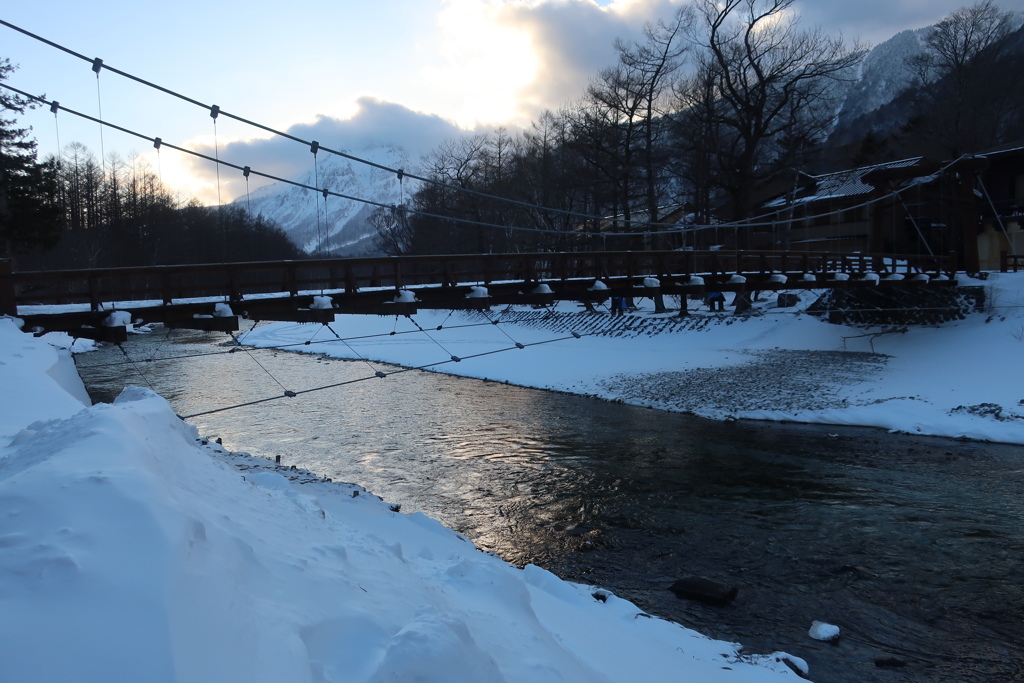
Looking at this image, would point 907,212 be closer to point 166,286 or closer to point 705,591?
point 705,591

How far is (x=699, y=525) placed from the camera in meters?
8.95

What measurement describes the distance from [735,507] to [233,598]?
26.9ft

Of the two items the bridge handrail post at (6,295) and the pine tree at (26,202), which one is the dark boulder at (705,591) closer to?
the bridge handrail post at (6,295)

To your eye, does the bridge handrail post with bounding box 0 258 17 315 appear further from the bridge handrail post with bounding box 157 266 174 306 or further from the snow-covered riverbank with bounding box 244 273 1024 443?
the snow-covered riverbank with bounding box 244 273 1024 443

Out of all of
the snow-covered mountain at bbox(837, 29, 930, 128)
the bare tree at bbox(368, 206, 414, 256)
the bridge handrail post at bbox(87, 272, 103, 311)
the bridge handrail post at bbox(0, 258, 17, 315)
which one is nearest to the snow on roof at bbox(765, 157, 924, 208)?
the bare tree at bbox(368, 206, 414, 256)

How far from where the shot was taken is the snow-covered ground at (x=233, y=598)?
2.44 m

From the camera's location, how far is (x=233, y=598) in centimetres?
297

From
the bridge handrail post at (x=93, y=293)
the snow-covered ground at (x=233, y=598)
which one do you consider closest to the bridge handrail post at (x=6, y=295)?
the bridge handrail post at (x=93, y=293)

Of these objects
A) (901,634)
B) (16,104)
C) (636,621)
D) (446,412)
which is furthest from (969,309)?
(16,104)

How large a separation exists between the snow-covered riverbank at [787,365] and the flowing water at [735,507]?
4.03 ft

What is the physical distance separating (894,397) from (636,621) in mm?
13217

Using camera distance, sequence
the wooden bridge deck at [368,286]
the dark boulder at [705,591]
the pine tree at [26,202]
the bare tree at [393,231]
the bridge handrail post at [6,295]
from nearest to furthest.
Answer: the dark boulder at [705,591] < the bridge handrail post at [6,295] < the wooden bridge deck at [368,286] < the pine tree at [26,202] < the bare tree at [393,231]

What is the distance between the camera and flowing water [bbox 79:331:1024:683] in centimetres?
630

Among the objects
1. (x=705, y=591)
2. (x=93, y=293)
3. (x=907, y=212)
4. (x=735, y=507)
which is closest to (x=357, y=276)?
(x=93, y=293)
